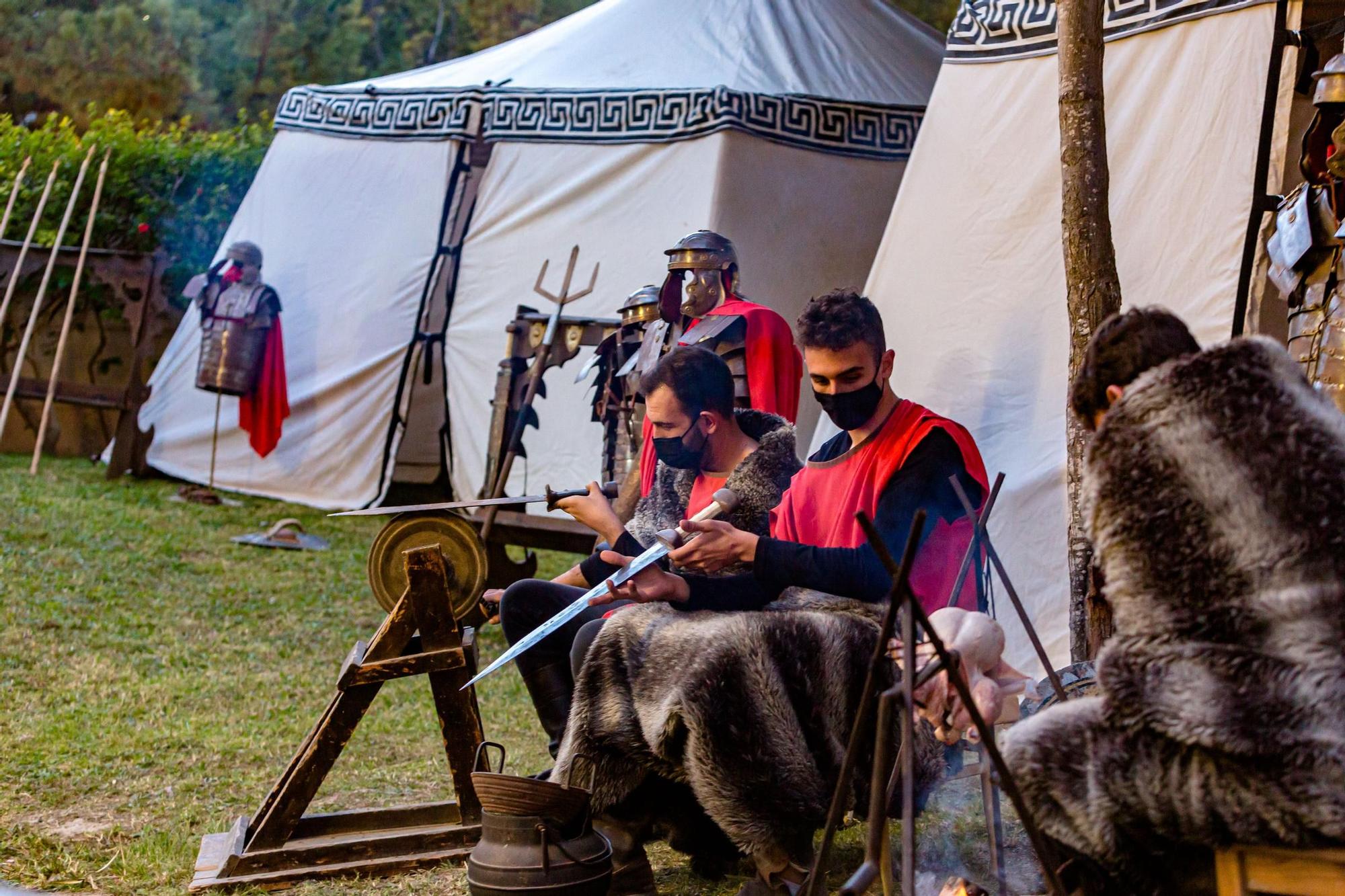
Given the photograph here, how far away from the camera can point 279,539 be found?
778cm

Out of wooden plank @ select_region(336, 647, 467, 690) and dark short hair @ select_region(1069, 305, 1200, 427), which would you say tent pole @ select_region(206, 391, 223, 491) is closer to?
wooden plank @ select_region(336, 647, 467, 690)

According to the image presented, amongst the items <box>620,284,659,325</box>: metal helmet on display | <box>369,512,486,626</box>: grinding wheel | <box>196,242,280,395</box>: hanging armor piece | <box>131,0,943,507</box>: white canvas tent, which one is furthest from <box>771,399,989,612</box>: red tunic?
<box>196,242,280,395</box>: hanging armor piece

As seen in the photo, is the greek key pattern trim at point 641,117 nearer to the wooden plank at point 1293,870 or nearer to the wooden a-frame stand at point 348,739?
the wooden a-frame stand at point 348,739

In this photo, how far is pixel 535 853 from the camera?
8.76 feet

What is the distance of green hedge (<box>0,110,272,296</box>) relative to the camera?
1110cm

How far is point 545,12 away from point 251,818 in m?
19.2

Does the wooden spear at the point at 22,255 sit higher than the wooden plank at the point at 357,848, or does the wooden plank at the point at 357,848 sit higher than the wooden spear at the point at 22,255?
the wooden spear at the point at 22,255

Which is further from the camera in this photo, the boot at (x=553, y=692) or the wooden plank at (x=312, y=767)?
the boot at (x=553, y=692)

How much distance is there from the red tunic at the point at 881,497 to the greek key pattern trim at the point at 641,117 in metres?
4.72

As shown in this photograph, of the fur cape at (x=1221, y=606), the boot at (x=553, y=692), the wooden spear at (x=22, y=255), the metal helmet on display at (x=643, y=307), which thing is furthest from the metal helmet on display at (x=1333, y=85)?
the wooden spear at (x=22, y=255)

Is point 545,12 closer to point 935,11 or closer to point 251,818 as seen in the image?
point 935,11

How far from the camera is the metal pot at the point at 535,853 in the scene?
265cm

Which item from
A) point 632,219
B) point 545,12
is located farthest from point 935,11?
point 632,219

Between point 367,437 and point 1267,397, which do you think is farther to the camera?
point 367,437
